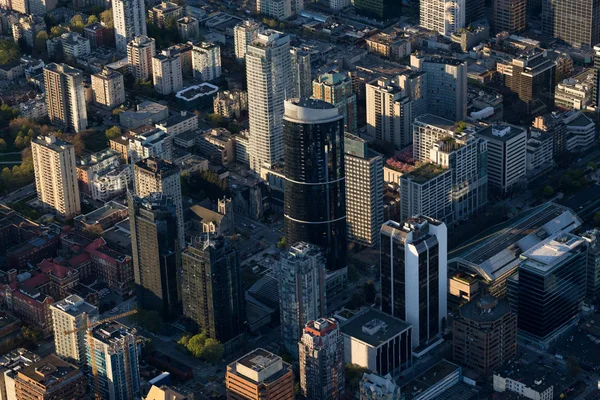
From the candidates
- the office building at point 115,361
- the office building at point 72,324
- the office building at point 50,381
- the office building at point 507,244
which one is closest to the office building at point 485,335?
the office building at point 507,244

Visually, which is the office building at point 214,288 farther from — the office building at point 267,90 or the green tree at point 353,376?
A: the office building at point 267,90

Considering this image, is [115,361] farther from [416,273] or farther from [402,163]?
[402,163]

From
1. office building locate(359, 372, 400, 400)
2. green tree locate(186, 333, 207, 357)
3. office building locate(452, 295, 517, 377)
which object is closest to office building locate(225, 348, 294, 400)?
office building locate(359, 372, 400, 400)

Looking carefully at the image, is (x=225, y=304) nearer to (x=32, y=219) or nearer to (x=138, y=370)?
(x=138, y=370)

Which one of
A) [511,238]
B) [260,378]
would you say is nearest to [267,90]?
[511,238]

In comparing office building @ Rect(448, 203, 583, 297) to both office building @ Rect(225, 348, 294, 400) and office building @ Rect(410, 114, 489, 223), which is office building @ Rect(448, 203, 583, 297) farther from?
office building @ Rect(225, 348, 294, 400)

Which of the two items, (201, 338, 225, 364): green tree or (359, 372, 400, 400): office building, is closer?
(359, 372, 400, 400): office building
